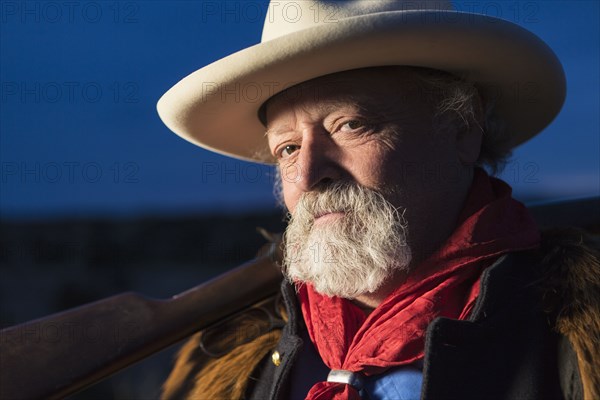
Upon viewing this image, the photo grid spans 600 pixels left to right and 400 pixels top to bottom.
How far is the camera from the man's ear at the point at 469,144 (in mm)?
2105

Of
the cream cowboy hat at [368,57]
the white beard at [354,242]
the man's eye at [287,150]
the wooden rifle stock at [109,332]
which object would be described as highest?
the cream cowboy hat at [368,57]

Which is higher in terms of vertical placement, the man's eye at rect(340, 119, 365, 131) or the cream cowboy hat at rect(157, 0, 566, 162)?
the cream cowboy hat at rect(157, 0, 566, 162)

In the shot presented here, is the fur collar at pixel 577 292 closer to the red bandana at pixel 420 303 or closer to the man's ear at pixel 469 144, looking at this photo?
the red bandana at pixel 420 303

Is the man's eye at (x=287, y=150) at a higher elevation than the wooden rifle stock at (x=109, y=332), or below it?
higher

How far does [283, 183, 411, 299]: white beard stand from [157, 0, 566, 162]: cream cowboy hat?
1.24 ft

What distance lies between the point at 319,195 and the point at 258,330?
0.64 meters

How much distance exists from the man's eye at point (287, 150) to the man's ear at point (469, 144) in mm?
508

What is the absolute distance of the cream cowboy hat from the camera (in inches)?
72.7

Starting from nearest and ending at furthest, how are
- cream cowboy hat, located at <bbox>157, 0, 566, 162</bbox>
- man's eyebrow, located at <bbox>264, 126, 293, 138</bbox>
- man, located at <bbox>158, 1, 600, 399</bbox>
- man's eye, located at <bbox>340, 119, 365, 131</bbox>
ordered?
man, located at <bbox>158, 1, 600, 399</bbox>
cream cowboy hat, located at <bbox>157, 0, 566, 162</bbox>
man's eye, located at <bbox>340, 119, 365, 131</bbox>
man's eyebrow, located at <bbox>264, 126, 293, 138</bbox>

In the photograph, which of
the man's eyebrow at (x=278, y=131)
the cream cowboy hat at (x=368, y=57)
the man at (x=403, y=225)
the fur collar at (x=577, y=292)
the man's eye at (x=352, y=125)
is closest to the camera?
the fur collar at (x=577, y=292)

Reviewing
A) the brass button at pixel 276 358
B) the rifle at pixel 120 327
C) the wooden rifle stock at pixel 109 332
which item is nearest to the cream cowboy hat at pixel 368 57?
the rifle at pixel 120 327

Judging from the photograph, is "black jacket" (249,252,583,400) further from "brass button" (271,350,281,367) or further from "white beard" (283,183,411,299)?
"brass button" (271,350,281,367)

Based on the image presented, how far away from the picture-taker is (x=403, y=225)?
1.93 m

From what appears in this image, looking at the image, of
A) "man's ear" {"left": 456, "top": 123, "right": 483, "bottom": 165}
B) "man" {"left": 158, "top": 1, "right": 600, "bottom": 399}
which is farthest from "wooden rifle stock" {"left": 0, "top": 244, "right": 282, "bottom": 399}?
"man's ear" {"left": 456, "top": 123, "right": 483, "bottom": 165}
